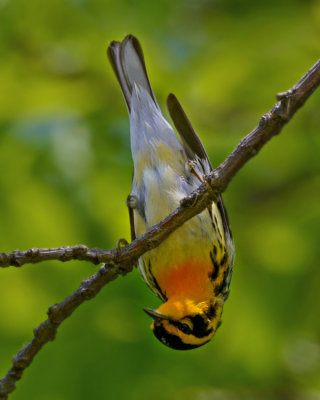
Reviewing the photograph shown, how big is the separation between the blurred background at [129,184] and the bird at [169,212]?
11cm

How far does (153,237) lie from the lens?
2.09 meters

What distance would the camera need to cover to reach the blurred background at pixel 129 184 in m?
3.17

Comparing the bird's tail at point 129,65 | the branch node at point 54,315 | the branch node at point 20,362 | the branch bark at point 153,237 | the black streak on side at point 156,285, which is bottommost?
the branch node at point 20,362

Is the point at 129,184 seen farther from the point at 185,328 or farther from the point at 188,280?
the point at 185,328

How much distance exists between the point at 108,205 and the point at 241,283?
791 millimetres

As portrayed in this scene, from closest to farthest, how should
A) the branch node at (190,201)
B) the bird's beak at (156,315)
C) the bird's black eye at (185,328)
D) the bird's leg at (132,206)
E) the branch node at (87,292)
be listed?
the branch node at (190,201) → the branch node at (87,292) → the bird's beak at (156,315) → the bird's black eye at (185,328) → the bird's leg at (132,206)

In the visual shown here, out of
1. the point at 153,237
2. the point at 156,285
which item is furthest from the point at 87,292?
the point at 156,285

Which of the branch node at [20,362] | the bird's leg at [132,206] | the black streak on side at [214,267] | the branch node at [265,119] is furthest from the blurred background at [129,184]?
the branch node at [265,119]

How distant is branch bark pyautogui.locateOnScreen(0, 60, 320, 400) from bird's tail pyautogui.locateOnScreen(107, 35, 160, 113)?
4.44ft

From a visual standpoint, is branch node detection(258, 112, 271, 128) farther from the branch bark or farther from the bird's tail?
the bird's tail

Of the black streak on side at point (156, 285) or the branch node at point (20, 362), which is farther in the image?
the black streak on side at point (156, 285)

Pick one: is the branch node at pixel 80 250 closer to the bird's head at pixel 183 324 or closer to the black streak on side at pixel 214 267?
the bird's head at pixel 183 324

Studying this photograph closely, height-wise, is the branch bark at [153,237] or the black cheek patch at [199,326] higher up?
the black cheek patch at [199,326]

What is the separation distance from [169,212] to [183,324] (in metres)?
0.53
